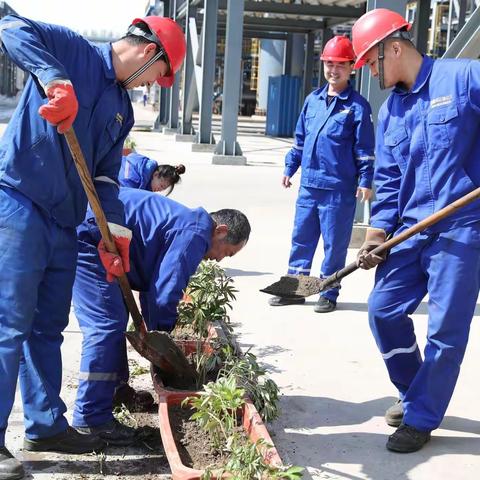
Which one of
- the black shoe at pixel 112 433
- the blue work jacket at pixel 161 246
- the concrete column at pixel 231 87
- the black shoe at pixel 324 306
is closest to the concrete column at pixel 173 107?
the concrete column at pixel 231 87

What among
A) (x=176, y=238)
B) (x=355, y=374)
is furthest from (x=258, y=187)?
(x=176, y=238)

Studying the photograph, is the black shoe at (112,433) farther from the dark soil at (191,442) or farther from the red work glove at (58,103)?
the red work glove at (58,103)

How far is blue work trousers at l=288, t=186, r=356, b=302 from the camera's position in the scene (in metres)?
5.79

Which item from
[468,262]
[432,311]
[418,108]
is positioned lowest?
[432,311]

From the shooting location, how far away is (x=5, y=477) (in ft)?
9.93

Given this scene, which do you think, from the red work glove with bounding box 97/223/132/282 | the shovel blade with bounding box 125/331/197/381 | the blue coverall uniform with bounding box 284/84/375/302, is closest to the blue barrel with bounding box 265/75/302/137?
the blue coverall uniform with bounding box 284/84/375/302

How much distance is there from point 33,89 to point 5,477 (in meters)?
1.56

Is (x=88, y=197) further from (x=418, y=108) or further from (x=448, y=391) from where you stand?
(x=448, y=391)

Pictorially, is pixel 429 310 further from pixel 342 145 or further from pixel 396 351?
pixel 342 145

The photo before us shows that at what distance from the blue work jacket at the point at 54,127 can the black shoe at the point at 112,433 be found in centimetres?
94

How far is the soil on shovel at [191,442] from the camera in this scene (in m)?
3.11

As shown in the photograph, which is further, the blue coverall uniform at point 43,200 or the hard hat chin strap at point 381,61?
the hard hat chin strap at point 381,61

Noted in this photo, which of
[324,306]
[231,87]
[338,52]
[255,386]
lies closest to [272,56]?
[231,87]

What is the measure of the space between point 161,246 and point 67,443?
3.31 ft
